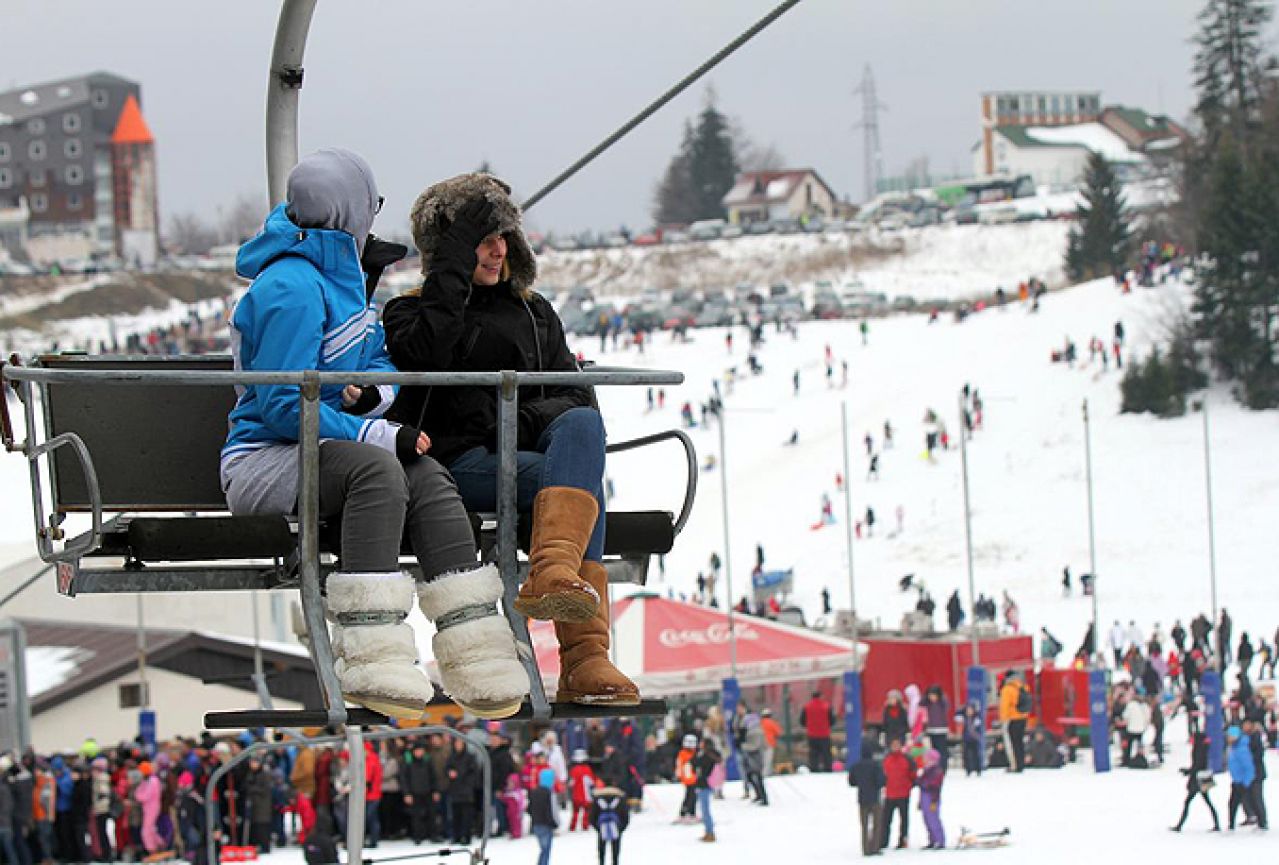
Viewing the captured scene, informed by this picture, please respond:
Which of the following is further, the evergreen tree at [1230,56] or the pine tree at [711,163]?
the pine tree at [711,163]

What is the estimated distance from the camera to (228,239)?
174 meters

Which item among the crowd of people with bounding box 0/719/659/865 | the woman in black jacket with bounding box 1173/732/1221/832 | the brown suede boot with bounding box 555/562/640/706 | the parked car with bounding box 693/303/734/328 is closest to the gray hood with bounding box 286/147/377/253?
the brown suede boot with bounding box 555/562/640/706

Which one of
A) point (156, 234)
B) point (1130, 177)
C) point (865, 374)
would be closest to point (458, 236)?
point (865, 374)

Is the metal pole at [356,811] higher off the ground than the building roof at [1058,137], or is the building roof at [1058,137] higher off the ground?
the building roof at [1058,137]

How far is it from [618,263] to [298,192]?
359 feet

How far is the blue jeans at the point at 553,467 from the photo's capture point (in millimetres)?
4531

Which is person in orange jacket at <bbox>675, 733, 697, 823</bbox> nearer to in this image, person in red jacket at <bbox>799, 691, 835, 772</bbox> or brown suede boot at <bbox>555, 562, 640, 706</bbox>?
person in red jacket at <bbox>799, 691, 835, 772</bbox>

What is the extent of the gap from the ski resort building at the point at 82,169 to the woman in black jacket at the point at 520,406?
431 feet

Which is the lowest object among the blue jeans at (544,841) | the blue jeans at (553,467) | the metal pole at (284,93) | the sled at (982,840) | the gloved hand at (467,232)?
the sled at (982,840)

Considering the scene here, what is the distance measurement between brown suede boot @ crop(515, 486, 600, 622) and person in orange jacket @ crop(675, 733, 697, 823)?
17048 millimetres

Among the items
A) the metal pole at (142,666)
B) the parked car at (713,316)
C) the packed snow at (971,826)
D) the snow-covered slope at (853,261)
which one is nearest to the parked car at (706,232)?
the snow-covered slope at (853,261)

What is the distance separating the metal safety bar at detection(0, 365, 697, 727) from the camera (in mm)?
4133

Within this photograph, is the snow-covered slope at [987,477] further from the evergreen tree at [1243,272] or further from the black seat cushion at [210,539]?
the black seat cushion at [210,539]

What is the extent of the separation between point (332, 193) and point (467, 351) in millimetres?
468
